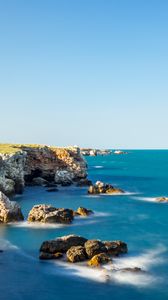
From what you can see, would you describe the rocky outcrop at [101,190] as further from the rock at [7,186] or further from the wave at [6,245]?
the wave at [6,245]

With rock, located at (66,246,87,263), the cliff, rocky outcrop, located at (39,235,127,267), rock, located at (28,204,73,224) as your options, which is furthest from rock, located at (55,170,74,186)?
rock, located at (66,246,87,263)

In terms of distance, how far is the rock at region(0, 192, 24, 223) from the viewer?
54875mm

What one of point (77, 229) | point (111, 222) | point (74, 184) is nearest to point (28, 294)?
point (77, 229)

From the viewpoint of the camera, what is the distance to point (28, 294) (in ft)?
104

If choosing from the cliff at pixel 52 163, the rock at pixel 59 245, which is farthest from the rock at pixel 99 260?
the cliff at pixel 52 163

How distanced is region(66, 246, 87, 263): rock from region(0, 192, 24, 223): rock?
17.6 m

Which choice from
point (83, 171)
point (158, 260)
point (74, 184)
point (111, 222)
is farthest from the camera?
point (83, 171)

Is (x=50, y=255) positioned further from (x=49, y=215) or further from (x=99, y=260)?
(x=49, y=215)

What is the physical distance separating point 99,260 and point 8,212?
20.7 m

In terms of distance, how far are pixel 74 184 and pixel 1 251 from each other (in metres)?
60.9

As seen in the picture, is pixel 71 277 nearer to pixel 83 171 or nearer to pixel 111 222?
pixel 111 222

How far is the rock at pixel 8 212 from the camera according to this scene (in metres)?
54.9

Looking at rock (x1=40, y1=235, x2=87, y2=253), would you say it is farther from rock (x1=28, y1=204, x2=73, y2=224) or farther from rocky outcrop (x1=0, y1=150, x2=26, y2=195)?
rocky outcrop (x1=0, y1=150, x2=26, y2=195)

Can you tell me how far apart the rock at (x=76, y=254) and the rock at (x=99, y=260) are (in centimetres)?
94
